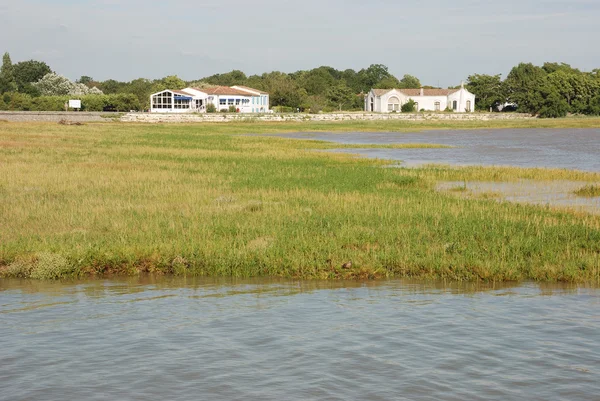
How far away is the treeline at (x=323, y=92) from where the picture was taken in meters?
147

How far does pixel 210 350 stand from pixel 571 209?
1612 cm

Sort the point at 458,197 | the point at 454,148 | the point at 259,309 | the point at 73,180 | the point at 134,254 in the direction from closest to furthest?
the point at 259,309
the point at 134,254
the point at 458,197
the point at 73,180
the point at 454,148

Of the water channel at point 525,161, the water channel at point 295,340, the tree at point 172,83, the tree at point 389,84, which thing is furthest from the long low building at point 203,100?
the water channel at point 295,340

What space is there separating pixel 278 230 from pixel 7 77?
174790 millimetres

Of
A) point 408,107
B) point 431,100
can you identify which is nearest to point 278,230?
point 408,107

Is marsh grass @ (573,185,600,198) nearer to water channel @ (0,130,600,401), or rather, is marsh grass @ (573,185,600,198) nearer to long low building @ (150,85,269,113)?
water channel @ (0,130,600,401)

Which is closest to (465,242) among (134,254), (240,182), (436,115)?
(134,254)

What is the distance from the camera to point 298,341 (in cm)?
1154

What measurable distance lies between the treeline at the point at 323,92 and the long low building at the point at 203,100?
17.6 feet

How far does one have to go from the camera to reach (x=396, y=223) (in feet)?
66.0

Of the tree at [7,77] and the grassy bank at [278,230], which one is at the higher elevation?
the tree at [7,77]

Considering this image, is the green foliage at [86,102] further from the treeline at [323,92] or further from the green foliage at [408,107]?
the green foliage at [408,107]

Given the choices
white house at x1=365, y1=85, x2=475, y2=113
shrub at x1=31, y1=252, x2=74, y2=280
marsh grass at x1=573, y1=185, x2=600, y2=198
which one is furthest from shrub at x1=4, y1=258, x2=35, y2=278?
white house at x1=365, y1=85, x2=475, y2=113

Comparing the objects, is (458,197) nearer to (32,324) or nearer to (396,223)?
(396,223)
